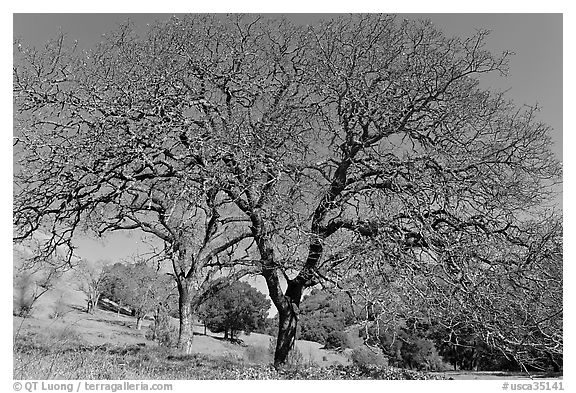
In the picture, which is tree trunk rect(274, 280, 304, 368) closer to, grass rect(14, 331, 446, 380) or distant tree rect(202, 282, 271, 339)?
grass rect(14, 331, 446, 380)

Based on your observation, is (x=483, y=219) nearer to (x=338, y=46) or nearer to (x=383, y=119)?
(x=383, y=119)

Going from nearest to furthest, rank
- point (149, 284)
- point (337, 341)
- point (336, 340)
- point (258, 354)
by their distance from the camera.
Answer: point (258, 354) < point (149, 284) < point (337, 341) < point (336, 340)

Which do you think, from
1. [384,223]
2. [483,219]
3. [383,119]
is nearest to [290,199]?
[384,223]

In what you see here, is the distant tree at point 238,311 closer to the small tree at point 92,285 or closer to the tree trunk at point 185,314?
the small tree at point 92,285

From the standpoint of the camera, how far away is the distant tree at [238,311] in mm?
28531

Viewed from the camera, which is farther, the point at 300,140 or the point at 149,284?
the point at 149,284

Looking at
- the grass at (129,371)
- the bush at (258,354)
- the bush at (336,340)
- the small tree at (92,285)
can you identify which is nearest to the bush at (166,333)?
the bush at (258,354)

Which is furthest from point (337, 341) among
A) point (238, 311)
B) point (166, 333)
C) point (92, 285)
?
point (92, 285)

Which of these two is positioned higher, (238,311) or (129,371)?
(238,311)

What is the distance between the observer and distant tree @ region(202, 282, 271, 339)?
28531 millimetres

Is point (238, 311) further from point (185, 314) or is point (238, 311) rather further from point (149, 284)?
point (185, 314)

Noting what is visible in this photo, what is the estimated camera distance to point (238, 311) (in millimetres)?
28875

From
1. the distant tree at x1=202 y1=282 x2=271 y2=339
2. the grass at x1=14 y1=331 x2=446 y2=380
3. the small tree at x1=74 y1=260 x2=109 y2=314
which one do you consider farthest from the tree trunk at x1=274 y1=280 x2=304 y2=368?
the small tree at x1=74 y1=260 x2=109 y2=314
